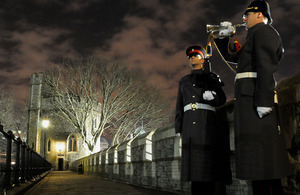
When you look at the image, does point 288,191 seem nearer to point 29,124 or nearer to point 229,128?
point 229,128

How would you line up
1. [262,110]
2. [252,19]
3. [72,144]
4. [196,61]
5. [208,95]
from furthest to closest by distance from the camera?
1. [72,144]
2. [196,61]
3. [208,95]
4. [252,19]
5. [262,110]

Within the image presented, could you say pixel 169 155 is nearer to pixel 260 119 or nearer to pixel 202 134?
pixel 202 134

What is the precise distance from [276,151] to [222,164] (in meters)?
0.89

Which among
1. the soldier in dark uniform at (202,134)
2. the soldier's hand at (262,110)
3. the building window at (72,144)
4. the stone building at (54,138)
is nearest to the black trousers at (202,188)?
the soldier in dark uniform at (202,134)

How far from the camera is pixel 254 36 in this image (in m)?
2.78

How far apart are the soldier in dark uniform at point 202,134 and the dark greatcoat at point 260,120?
620 mm

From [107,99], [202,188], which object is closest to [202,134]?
[202,188]

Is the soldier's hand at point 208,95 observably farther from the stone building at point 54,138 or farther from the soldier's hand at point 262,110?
the stone building at point 54,138

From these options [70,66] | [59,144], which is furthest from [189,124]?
[59,144]

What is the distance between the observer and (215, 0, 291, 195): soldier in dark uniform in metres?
2.53

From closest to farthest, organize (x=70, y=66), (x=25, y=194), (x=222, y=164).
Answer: (x=222, y=164), (x=25, y=194), (x=70, y=66)

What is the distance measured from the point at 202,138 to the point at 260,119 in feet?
2.90

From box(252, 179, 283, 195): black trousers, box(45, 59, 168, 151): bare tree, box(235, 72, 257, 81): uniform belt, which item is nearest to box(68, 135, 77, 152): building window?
box(45, 59, 168, 151): bare tree

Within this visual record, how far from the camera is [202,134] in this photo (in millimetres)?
3369
